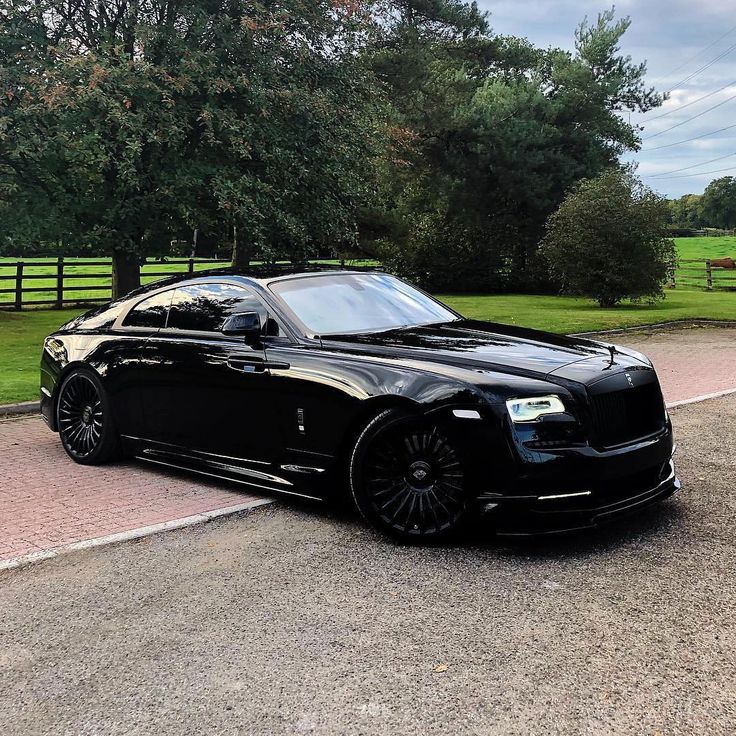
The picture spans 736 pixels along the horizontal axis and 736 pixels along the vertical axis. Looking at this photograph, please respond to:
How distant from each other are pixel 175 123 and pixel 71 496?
10283 millimetres

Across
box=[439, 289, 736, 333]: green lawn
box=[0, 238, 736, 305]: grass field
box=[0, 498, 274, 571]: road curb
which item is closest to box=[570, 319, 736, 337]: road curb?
box=[439, 289, 736, 333]: green lawn

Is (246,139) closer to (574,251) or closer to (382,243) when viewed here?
(574,251)

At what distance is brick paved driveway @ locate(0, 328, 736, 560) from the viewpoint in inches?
196

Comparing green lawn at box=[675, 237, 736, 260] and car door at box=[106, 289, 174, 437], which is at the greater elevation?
green lawn at box=[675, 237, 736, 260]

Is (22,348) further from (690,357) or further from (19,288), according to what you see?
(690,357)

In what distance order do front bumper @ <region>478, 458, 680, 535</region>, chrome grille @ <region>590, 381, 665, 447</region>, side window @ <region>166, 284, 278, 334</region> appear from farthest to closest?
side window @ <region>166, 284, 278, 334</region> → chrome grille @ <region>590, 381, 665, 447</region> → front bumper @ <region>478, 458, 680, 535</region>

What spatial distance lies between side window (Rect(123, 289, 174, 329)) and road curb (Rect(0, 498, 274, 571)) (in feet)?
5.65

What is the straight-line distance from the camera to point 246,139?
50.9ft

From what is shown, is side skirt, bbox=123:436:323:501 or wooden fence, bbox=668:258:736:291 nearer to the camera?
side skirt, bbox=123:436:323:501

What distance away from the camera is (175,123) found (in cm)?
1445

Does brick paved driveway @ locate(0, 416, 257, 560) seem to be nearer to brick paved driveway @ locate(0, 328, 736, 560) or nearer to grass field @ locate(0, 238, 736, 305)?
brick paved driveway @ locate(0, 328, 736, 560)

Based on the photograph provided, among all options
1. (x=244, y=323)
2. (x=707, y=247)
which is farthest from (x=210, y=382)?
(x=707, y=247)

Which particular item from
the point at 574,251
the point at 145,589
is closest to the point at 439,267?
the point at 574,251

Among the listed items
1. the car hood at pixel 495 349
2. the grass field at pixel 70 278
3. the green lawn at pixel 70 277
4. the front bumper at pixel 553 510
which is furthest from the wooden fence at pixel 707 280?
the front bumper at pixel 553 510
